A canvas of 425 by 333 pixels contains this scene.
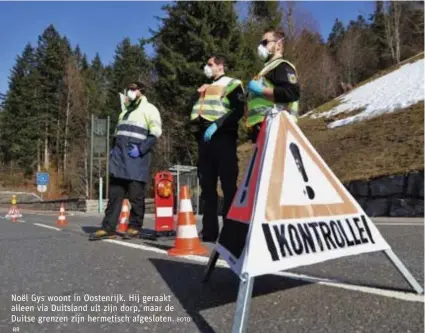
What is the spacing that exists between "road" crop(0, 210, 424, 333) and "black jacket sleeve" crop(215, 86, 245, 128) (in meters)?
1.48

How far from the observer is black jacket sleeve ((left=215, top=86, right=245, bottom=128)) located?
5.27 m

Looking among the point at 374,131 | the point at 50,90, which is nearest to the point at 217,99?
the point at 374,131

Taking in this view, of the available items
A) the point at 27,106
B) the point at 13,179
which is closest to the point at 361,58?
the point at 27,106

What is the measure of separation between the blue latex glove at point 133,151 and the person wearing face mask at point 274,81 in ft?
7.01

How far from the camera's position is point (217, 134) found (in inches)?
211

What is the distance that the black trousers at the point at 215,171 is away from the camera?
5352mm

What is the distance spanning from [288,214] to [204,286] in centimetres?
106

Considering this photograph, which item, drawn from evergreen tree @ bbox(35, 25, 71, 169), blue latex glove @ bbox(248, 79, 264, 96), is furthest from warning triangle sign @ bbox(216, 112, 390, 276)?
evergreen tree @ bbox(35, 25, 71, 169)

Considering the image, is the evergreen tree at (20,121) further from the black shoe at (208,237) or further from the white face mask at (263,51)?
the white face mask at (263,51)

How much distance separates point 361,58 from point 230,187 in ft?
199

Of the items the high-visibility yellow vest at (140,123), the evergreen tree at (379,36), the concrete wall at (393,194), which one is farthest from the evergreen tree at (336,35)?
the high-visibility yellow vest at (140,123)

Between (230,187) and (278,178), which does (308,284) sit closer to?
(278,178)

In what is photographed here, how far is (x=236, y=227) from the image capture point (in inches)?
120

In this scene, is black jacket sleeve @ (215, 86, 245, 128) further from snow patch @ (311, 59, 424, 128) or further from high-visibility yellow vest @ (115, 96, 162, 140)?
snow patch @ (311, 59, 424, 128)
